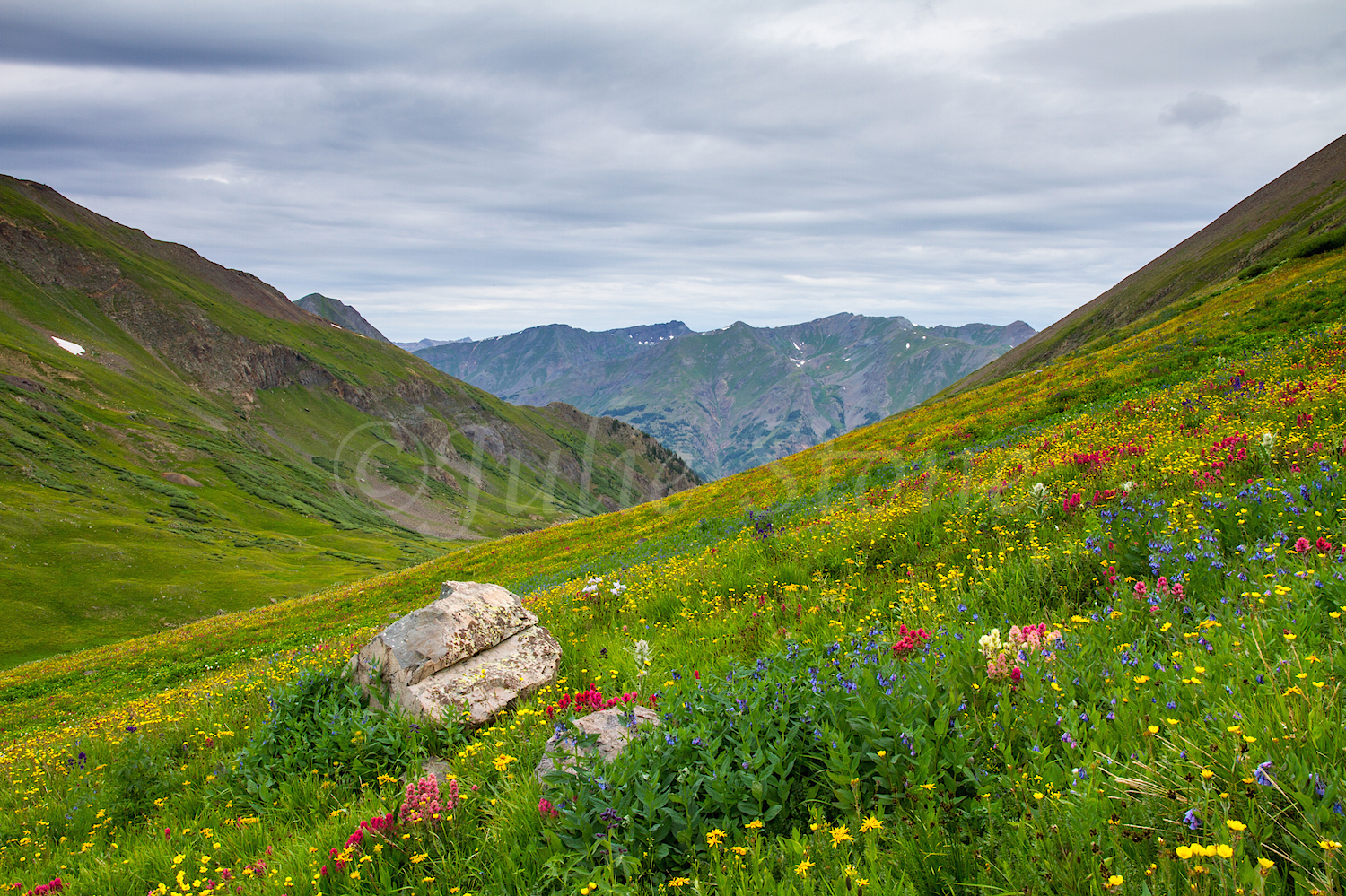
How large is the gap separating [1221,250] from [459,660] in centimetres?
13053

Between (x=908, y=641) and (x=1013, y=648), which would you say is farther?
(x=908, y=641)

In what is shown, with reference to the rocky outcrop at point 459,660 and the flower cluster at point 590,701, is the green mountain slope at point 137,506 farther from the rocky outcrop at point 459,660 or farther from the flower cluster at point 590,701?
the flower cluster at point 590,701

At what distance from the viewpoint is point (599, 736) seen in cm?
488

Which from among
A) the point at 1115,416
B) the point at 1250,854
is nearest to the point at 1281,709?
the point at 1250,854

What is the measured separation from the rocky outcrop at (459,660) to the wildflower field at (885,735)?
1.09 feet

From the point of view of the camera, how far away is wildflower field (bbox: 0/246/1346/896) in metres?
3.00

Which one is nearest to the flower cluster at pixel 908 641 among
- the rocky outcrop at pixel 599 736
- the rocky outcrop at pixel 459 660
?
the rocky outcrop at pixel 599 736

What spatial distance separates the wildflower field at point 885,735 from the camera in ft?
9.86

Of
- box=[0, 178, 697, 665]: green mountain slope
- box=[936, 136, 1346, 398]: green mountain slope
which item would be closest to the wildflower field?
box=[0, 178, 697, 665]: green mountain slope

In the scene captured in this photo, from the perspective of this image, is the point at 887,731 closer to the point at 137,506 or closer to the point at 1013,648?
the point at 1013,648

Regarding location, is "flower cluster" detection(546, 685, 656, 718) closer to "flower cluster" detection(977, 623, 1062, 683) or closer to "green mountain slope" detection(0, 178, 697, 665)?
"flower cluster" detection(977, 623, 1062, 683)

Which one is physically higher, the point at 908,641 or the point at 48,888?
the point at 908,641

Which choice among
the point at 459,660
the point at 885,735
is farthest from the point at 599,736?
the point at 459,660

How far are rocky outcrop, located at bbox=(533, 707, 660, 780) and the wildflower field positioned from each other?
221mm
